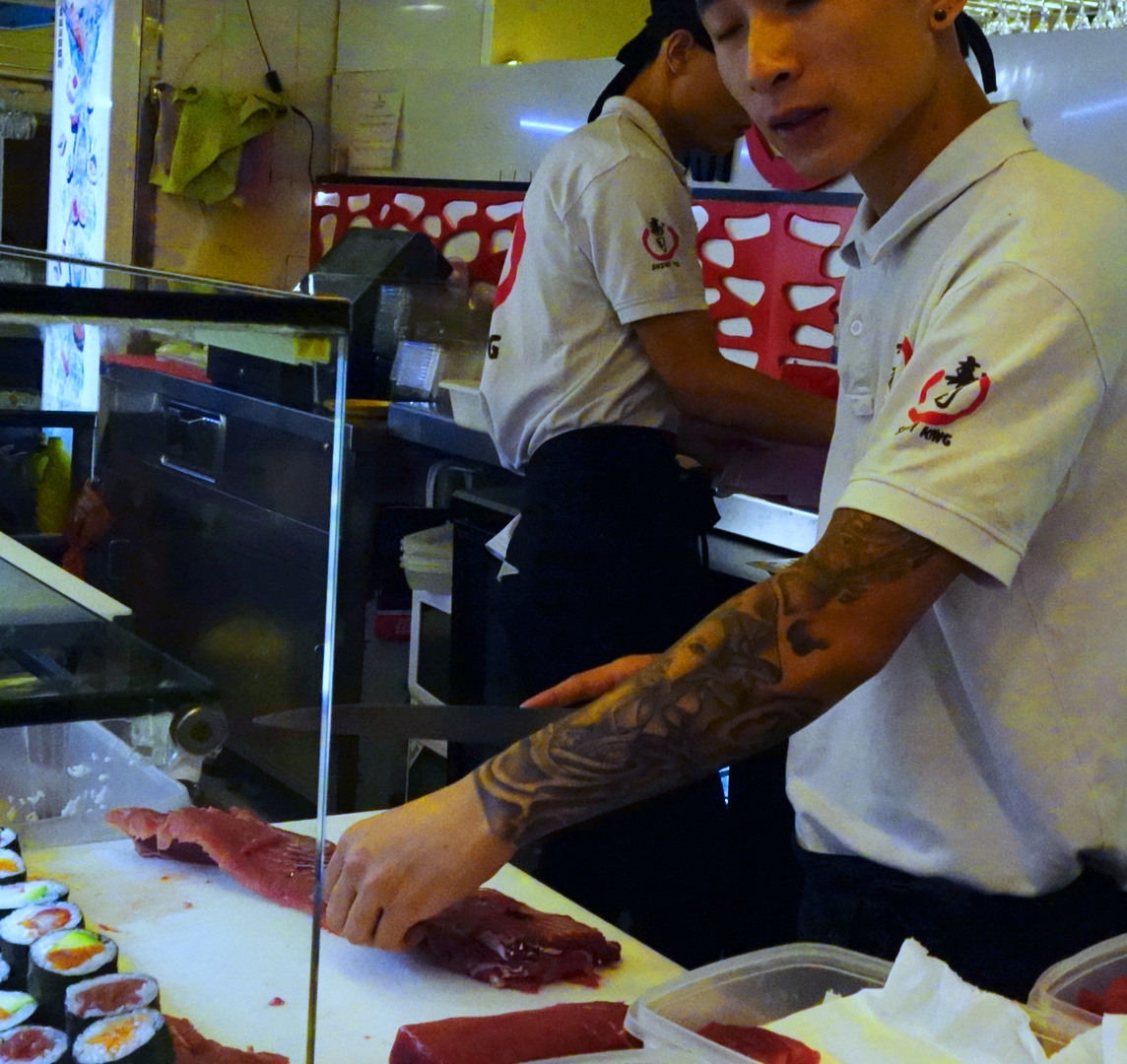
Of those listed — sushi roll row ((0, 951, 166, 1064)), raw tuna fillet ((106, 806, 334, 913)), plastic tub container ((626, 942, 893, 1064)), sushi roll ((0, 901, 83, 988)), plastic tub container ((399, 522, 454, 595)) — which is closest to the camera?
plastic tub container ((626, 942, 893, 1064))

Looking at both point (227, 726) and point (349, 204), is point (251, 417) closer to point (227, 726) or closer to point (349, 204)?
point (227, 726)

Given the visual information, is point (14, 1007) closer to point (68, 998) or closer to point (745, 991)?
point (68, 998)

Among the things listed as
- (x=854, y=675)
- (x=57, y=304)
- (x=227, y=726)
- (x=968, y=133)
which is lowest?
(x=227, y=726)

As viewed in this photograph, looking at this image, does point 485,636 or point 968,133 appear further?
point 485,636

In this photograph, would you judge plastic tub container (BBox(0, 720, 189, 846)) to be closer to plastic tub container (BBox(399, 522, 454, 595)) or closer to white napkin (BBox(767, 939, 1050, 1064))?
white napkin (BBox(767, 939, 1050, 1064))

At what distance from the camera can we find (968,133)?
1259mm

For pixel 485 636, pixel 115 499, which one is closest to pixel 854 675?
pixel 115 499

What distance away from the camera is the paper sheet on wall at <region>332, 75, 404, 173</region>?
544 cm

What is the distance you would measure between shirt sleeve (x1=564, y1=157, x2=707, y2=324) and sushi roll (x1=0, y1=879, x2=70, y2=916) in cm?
124

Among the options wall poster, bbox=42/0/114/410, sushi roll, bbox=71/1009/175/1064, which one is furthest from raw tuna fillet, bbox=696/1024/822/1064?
wall poster, bbox=42/0/114/410

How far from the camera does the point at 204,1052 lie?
111cm

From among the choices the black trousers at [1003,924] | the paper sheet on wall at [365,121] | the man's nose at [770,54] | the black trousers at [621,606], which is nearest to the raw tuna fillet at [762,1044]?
the black trousers at [1003,924]

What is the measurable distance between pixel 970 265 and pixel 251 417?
637 millimetres

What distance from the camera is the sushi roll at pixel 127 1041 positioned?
107 cm
